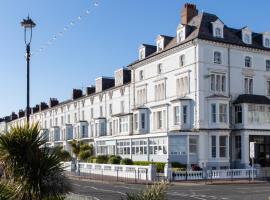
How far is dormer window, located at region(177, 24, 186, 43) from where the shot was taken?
45.9m

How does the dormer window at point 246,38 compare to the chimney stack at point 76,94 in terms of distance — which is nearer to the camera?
the dormer window at point 246,38

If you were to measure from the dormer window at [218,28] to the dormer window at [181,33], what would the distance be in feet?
9.70

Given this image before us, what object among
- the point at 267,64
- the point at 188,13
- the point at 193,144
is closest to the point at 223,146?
the point at 193,144

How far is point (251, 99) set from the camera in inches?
1742

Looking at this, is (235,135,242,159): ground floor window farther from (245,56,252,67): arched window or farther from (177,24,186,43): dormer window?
(177,24,186,43): dormer window

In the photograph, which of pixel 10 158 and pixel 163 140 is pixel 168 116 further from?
pixel 10 158

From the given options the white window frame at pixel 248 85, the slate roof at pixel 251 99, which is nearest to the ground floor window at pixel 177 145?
the slate roof at pixel 251 99

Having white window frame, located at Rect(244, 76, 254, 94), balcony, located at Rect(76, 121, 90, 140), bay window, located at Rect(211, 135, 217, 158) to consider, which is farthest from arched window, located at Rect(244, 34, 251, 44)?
balcony, located at Rect(76, 121, 90, 140)

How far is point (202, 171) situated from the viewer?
37.4 metres

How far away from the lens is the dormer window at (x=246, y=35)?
47062 mm

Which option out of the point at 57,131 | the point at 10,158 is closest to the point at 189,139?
the point at 10,158

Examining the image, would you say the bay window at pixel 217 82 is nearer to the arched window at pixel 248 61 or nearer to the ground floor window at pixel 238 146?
the arched window at pixel 248 61

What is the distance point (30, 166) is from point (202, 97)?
31.7 metres

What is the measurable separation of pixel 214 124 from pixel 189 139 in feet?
9.09
